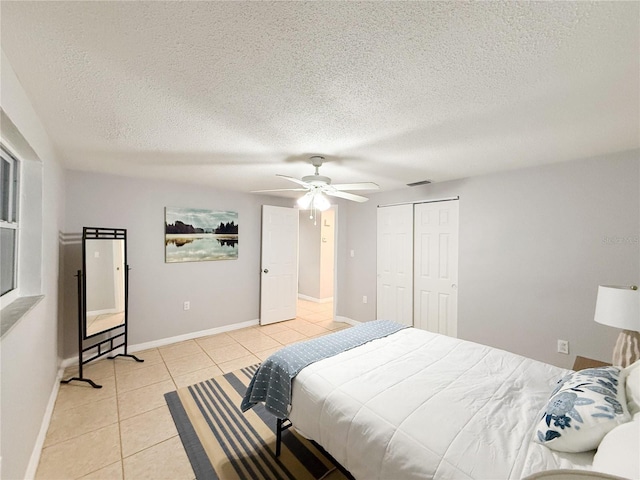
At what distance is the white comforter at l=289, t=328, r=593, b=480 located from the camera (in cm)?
113

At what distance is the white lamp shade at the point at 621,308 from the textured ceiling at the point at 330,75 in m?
1.13

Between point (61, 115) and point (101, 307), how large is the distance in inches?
85.5

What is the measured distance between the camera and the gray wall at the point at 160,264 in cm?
318

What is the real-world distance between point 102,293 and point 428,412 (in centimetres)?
346

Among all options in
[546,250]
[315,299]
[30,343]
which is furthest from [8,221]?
[315,299]

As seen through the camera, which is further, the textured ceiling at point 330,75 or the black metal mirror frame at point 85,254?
the black metal mirror frame at point 85,254

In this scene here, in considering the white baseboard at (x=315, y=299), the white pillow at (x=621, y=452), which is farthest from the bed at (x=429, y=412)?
the white baseboard at (x=315, y=299)

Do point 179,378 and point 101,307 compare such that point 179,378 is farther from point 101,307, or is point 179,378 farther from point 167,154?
point 167,154

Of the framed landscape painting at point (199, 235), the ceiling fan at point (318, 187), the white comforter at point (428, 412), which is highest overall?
the ceiling fan at point (318, 187)

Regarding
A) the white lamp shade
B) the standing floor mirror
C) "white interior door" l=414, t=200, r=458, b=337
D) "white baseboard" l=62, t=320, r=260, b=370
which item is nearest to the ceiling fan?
"white interior door" l=414, t=200, r=458, b=337

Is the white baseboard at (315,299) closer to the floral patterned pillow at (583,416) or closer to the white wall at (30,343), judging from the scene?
the white wall at (30,343)

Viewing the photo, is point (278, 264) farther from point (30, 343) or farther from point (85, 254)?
point (30, 343)

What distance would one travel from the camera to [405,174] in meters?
3.30

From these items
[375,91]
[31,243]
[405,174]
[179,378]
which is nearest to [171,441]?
[179,378]
